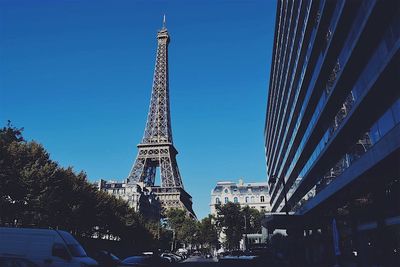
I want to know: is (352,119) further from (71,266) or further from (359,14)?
(71,266)

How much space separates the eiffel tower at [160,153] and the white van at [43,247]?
308 feet

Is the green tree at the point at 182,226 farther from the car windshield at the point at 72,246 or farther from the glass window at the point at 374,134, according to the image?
the glass window at the point at 374,134

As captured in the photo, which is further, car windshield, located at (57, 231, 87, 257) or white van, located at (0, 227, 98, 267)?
car windshield, located at (57, 231, 87, 257)

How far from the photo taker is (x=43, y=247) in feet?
67.9

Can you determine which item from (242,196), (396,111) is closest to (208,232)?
(242,196)

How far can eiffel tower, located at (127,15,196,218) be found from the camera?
392 feet

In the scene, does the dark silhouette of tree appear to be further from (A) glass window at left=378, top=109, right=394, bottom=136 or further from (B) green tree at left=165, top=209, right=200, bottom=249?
(B) green tree at left=165, top=209, right=200, bottom=249

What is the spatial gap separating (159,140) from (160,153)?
15.3 feet

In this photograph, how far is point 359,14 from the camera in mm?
21344

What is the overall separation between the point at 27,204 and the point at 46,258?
1774cm

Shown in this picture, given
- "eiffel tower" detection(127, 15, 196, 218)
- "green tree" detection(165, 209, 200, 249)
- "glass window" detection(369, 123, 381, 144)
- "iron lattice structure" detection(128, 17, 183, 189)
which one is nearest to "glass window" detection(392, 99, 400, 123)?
"glass window" detection(369, 123, 381, 144)

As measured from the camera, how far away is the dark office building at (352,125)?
19.0m

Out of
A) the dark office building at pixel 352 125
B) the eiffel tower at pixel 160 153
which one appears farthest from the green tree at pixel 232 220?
the eiffel tower at pixel 160 153

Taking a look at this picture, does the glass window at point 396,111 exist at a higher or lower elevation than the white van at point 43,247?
higher
